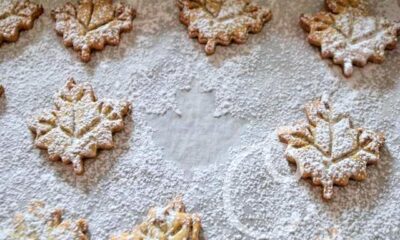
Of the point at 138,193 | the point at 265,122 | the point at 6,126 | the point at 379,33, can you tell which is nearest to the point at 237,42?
the point at 265,122

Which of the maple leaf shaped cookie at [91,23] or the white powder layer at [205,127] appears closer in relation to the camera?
the white powder layer at [205,127]

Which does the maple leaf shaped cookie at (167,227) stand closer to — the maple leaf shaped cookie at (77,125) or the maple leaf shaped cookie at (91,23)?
the maple leaf shaped cookie at (77,125)

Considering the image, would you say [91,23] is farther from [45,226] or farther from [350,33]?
[350,33]

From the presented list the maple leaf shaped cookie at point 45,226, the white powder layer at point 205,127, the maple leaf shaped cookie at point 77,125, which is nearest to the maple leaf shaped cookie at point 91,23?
the white powder layer at point 205,127

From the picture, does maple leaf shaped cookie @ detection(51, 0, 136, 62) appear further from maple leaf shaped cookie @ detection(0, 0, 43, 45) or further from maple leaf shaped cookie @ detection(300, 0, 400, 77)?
maple leaf shaped cookie @ detection(300, 0, 400, 77)

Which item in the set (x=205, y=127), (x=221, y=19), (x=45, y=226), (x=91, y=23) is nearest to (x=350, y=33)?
(x=221, y=19)

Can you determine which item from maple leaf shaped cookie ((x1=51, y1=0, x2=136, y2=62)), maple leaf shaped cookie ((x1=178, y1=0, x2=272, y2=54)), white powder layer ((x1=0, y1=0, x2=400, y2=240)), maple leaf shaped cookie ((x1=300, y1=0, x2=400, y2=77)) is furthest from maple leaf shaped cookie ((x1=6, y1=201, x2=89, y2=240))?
maple leaf shaped cookie ((x1=300, y1=0, x2=400, y2=77))

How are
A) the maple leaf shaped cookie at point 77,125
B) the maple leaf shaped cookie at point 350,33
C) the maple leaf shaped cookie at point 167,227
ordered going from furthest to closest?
the maple leaf shaped cookie at point 350,33 < the maple leaf shaped cookie at point 77,125 < the maple leaf shaped cookie at point 167,227

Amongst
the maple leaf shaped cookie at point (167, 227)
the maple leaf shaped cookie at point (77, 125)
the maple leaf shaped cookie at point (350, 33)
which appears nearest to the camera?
the maple leaf shaped cookie at point (167, 227)
